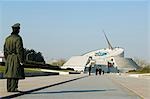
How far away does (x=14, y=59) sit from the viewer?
17625 millimetres

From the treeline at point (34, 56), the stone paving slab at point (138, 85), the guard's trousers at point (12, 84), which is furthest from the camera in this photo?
the treeline at point (34, 56)

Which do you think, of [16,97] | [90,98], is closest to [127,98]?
[90,98]

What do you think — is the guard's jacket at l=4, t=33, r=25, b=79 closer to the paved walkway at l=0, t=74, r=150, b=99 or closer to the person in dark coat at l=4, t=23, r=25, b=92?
the person in dark coat at l=4, t=23, r=25, b=92

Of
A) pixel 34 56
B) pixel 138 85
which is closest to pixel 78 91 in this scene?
pixel 138 85

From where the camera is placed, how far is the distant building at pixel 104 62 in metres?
178

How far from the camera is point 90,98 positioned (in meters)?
16.1

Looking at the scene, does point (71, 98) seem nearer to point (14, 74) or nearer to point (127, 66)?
point (14, 74)

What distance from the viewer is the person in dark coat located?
17500 mm

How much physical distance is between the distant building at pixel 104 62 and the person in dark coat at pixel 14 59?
155948 mm

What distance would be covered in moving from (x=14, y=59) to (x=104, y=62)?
16963 cm

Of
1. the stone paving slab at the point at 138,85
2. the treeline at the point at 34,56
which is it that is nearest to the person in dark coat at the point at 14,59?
the stone paving slab at the point at 138,85

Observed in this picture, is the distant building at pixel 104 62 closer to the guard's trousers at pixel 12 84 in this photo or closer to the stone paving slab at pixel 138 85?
the stone paving slab at pixel 138 85

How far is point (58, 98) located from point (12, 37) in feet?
11.5

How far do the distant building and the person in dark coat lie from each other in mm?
155948
